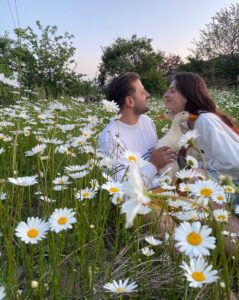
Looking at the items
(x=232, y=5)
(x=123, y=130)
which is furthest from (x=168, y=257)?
(x=232, y=5)

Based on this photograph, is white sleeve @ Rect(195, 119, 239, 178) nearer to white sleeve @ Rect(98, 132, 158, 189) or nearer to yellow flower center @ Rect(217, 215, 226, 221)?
white sleeve @ Rect(98, 132, 158, 189)

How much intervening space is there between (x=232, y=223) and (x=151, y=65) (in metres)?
20.8

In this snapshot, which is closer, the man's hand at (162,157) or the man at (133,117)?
the man's hand at (162,157)

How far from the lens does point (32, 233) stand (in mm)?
1036

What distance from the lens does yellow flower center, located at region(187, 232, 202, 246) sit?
2.49 feet

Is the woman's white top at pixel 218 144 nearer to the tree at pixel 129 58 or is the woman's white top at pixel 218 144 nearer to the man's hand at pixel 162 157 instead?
the man's hand at pixel 162 157

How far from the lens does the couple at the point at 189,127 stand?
207cm

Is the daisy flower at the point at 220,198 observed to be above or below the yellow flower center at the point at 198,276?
above

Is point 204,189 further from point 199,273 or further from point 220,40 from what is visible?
point 220,40

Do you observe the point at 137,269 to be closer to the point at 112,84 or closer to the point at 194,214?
the point at 194,214

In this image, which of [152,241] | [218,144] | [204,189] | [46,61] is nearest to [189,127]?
[218,144]

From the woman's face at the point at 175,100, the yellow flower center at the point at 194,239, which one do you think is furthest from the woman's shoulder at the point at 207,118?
the yellow flower center at the point at 194,239

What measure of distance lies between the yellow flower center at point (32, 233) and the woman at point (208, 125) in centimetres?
126

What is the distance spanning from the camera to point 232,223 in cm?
185
